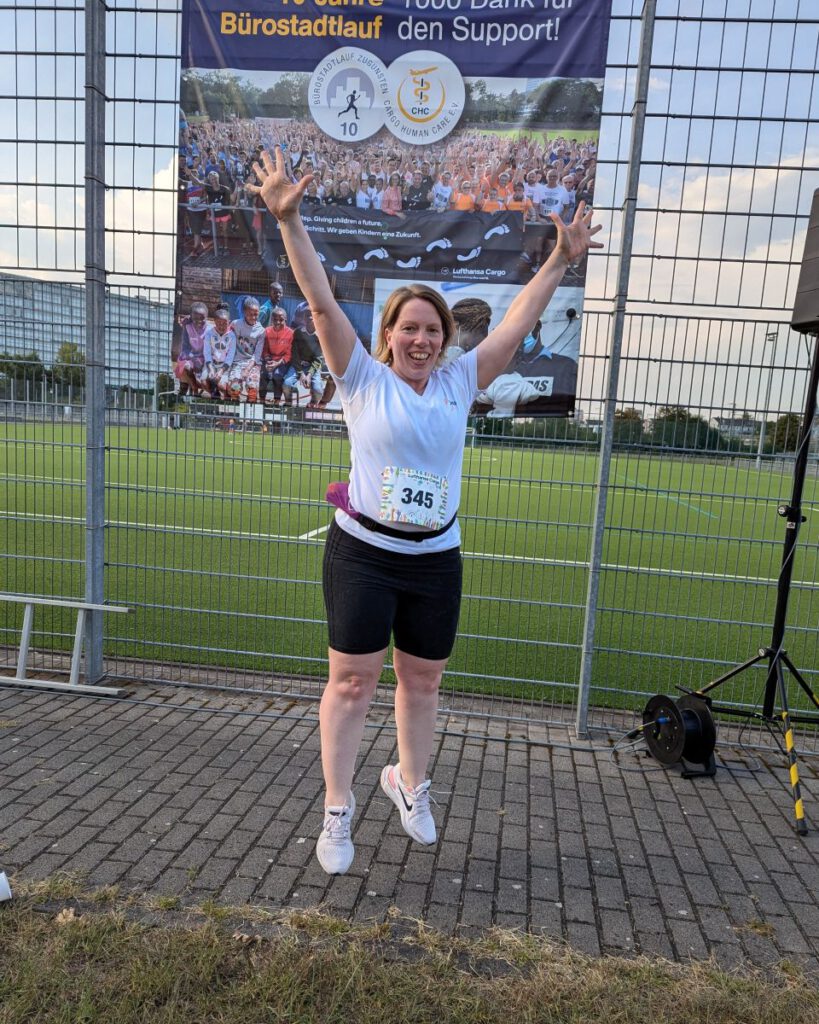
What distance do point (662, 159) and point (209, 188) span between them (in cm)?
243

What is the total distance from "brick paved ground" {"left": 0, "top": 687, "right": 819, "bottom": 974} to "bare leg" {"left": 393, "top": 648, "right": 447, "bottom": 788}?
0.33 meters

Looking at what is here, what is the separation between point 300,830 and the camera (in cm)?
308

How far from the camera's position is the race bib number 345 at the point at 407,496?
8.66ft

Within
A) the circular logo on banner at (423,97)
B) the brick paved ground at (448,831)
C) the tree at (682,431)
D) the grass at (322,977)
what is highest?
the circular logo on banner at (423,97)

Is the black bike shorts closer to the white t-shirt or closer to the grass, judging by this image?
the white t-shirt

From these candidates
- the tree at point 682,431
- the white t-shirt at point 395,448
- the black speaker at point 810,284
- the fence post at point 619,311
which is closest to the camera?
the white t-shirt at point 395,448

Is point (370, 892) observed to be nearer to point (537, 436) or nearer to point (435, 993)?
point (435, 993)

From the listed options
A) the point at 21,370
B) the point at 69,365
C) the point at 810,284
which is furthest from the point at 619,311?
the point at 21,370

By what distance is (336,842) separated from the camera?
281 centimetres

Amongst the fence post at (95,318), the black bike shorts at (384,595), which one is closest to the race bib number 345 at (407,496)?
the black bike shorts at (384,595)

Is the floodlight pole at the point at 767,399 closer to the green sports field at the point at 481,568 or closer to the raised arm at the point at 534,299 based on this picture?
the green sports field at the point at 481,568

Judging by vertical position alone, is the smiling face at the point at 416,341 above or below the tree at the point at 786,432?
above

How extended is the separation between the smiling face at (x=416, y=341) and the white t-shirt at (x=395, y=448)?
5 cm

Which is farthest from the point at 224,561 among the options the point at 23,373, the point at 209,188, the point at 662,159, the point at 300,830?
the point at 662,159
